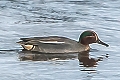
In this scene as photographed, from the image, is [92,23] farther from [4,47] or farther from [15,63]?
[15,63]

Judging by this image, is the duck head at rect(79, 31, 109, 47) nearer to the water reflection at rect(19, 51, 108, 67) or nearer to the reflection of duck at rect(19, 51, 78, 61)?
the water reflection at rect(19, 51, 108, 67)

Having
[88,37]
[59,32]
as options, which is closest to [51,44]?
[88,37]

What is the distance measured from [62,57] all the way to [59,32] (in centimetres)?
237

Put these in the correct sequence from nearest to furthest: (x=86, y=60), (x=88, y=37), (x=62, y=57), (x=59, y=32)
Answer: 1. (x=86, y=60)
2. (x=62, y=57)
3. (x=88, y=37)
4. (x=59, y=32)

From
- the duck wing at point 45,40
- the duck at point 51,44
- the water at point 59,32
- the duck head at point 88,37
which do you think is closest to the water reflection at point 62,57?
the water at point 59,32

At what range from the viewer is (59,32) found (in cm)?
1816

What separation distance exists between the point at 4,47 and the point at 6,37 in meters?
1.03

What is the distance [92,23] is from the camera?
19.5 m

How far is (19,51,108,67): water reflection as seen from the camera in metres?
15.3

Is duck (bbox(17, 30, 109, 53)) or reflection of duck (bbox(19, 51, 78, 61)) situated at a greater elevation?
duck (bbox(17, 30, 109, 53))

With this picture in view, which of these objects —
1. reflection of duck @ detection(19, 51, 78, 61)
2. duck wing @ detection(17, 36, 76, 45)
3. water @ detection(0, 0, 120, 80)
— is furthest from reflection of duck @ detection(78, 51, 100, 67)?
duck wing @ detection(17, 36, 76, 45)

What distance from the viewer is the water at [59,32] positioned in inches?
544

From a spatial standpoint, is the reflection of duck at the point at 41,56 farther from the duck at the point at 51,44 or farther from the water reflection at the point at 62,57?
the duck at the point at 51,44

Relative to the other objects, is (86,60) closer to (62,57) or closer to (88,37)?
(62,57)
